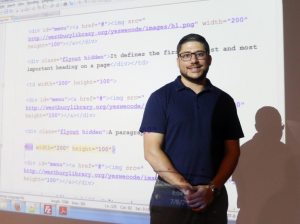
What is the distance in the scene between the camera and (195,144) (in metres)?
0.90

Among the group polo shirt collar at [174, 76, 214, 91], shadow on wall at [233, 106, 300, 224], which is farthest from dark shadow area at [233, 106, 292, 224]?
polo shirt collar at [174, 76, 214, 91]

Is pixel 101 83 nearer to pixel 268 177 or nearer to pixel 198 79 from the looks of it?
pixel 198 79

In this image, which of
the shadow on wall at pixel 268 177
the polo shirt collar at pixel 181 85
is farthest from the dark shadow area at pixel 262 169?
the polo shirt collar at pixel 181 85

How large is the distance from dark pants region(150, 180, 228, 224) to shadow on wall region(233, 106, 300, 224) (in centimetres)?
5

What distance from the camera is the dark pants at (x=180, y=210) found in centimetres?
89

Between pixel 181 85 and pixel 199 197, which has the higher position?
pixel 181 85

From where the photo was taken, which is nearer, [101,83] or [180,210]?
[180,210]

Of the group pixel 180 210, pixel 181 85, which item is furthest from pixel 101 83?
pixel 180 210

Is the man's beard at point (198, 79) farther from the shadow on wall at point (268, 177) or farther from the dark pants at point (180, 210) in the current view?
the dark pants at point (180, 210)

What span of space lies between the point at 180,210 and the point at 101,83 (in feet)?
1.39

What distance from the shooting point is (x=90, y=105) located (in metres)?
1.10

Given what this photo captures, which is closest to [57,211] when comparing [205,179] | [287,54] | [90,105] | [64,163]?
[64,163]

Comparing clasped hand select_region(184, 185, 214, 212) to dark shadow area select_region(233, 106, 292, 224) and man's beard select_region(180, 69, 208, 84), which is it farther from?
man's beard select_region(180, 69, 208, 84)

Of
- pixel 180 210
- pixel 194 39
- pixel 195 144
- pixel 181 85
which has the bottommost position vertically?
pixel 180 210
